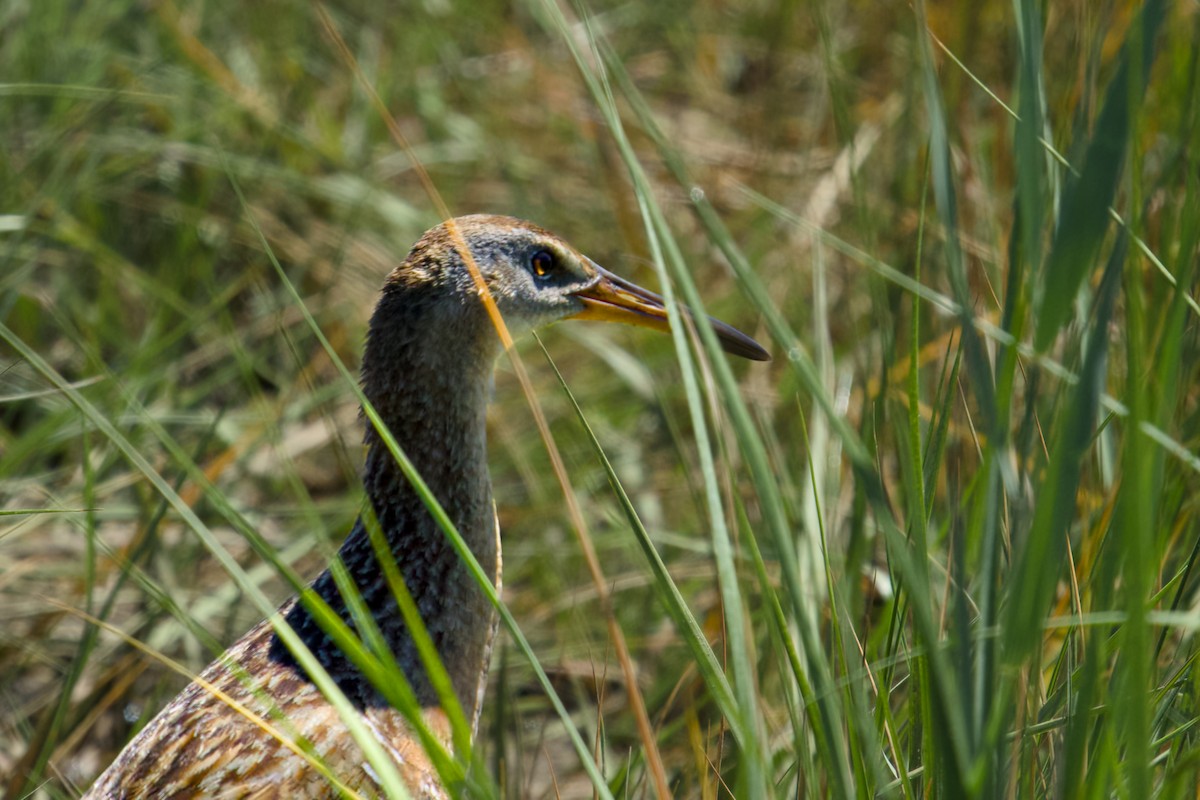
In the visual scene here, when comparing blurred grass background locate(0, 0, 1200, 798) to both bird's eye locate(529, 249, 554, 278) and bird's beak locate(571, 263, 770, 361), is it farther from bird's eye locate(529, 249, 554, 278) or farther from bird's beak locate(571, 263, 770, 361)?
bird's eye locate(529, 249, 554, 278)

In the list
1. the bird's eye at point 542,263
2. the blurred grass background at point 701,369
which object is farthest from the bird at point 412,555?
the blurred grass background at point 701,369

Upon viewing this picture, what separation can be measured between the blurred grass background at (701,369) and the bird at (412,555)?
0.15 meters

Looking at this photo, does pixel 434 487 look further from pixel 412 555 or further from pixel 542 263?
pixel 542 263

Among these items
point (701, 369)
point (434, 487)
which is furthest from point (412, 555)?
point (701, 369)

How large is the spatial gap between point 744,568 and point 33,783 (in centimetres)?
168

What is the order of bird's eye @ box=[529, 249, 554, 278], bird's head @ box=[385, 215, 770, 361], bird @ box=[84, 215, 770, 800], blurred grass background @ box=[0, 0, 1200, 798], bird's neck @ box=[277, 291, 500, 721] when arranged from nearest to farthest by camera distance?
blurred grass background @ box=[0, 0, 1200, 798] → bird @ box=[84, 215, 770, 800] → bird's neck @ box=[277, 291, 500, 721] → bird's head @ box=[385, 215, 770, 361] → bird's eye @ box=[529, 249, 554, 278]

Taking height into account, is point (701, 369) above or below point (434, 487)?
above

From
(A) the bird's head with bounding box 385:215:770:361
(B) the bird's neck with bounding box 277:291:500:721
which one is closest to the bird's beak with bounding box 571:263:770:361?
(A) the bird's head with bounding box 385:215:770:361

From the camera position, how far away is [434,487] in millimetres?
2699

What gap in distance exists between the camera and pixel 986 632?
150 cm

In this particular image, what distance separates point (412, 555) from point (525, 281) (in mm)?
623

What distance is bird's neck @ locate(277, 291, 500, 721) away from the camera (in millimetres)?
2588

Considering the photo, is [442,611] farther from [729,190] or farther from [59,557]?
[729,190]

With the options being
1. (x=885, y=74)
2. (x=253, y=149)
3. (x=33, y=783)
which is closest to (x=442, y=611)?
(x=33, y=783)
